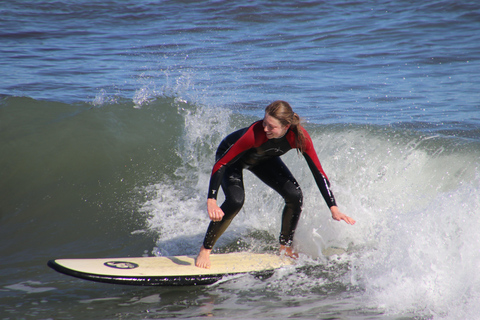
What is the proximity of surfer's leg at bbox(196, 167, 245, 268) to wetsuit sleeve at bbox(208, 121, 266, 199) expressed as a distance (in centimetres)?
23

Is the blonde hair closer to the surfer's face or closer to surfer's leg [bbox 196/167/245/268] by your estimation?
the surfer's face

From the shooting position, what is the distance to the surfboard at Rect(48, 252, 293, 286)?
3832mm

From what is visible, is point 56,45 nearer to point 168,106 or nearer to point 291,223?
point 168,106

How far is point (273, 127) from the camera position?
360 centimetres

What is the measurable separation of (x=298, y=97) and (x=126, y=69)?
4.71 meters

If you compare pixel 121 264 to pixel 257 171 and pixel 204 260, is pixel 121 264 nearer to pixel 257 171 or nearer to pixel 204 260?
pixel 204 260

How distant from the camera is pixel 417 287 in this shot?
11.8 feet

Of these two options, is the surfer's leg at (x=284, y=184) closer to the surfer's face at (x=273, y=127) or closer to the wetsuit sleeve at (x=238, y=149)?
the wetsuit sleeve at (x=238, y=149)

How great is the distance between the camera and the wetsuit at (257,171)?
3838 mm

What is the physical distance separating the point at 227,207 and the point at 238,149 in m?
0.52

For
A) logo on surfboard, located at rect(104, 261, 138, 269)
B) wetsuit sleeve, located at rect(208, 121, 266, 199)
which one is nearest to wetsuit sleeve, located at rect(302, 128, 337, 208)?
wetsuit sleeve, located at rect(208, 121, 266, 199)

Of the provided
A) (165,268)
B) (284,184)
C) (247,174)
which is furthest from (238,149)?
(247,174)

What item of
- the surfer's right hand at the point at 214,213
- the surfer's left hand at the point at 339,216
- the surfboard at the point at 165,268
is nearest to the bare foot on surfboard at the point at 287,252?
the surfboard at the point at 165,268

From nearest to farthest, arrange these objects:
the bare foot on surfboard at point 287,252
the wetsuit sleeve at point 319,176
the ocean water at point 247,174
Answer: the ocean water at point 247,174
the wetsuit sleeve at point 319,176
the bare foot on surfboard at point 287,252
